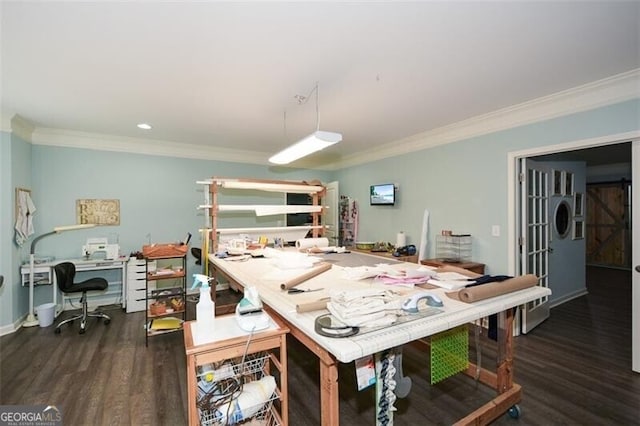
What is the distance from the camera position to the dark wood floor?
1.93 metres

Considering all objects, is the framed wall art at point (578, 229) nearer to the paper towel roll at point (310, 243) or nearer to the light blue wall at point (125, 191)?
Answer: the paper towel roll at point (310, 243)

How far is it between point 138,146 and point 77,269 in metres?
1.89

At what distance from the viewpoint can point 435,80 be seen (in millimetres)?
2455

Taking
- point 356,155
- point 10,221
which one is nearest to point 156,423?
point 10,221

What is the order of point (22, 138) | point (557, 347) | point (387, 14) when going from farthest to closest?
point (22, 138) < point (557, 347) < point (387, 14)

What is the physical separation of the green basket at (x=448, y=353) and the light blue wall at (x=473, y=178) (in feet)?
5.47

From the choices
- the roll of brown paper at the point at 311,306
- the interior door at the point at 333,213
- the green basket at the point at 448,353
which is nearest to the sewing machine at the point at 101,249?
the interior door at the point at 333,213

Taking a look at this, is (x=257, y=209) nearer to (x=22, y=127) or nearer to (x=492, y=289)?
(x=492, y=289)

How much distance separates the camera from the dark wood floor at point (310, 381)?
6.34 ft

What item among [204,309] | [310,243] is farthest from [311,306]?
[310,243]

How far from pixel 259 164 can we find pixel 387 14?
405 cm

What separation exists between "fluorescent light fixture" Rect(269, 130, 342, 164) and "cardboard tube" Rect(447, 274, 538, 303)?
1471 millimetres

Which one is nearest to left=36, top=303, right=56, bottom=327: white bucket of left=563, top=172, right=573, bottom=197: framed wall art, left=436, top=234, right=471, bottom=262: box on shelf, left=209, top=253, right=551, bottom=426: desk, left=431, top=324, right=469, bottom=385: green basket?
left=209, top=253, right=551, bottom=426: desk

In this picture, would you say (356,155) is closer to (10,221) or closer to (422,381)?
(422,381)
